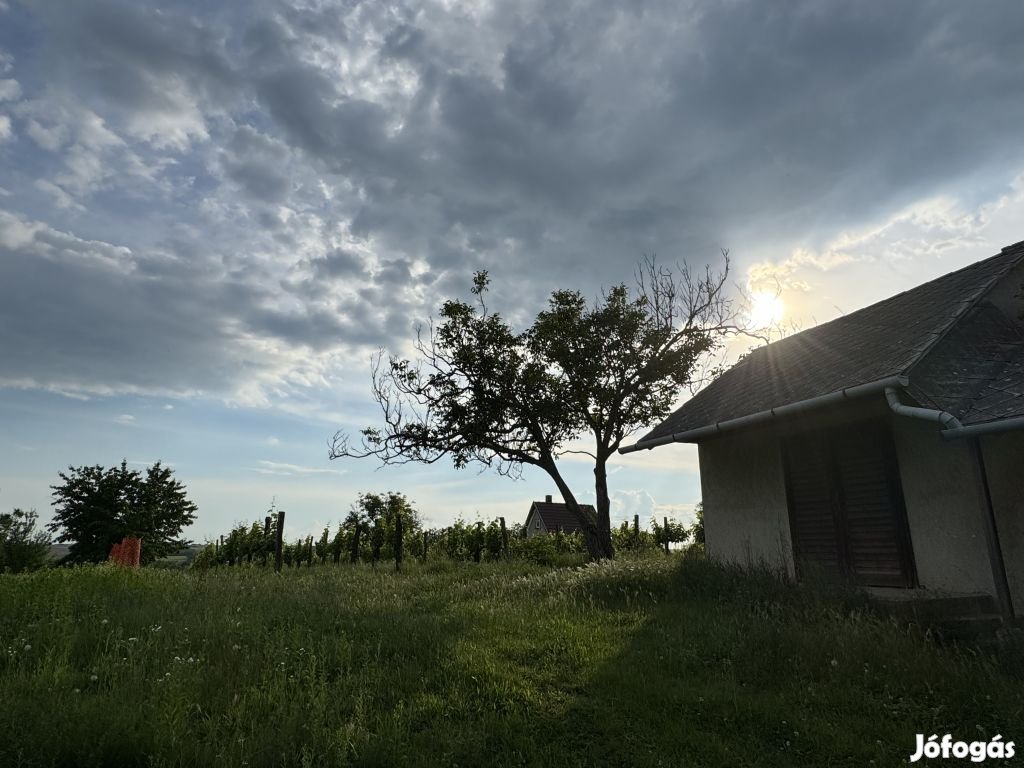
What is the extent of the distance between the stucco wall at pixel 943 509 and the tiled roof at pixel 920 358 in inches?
25.8

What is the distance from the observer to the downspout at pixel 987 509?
6.24 m

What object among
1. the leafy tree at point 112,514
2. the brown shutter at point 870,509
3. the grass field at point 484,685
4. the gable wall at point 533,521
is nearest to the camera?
the grass field at point 484,685

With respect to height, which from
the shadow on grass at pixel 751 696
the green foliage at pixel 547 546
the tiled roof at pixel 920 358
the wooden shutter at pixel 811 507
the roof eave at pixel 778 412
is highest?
the tiled roof at pixel 920 358

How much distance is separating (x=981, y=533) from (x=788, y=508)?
2.75m

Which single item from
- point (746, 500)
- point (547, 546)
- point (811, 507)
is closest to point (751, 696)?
point (811, 507)

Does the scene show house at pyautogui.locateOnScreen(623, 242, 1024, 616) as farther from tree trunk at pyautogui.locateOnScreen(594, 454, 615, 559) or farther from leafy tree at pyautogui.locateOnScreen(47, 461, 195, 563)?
leafy tree at pyautogui.locateOnScreen(47, 461, 195, 563)

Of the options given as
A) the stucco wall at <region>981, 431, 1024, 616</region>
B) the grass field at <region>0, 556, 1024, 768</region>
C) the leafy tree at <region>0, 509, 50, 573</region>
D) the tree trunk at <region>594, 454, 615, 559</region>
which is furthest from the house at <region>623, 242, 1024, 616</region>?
the leafy tree at <region>0, 509, 50, 573</region>

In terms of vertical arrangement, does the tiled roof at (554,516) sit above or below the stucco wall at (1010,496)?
above

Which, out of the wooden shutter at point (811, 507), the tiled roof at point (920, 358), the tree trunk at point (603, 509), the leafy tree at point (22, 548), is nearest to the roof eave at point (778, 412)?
the tiled roof at point (920, 358)

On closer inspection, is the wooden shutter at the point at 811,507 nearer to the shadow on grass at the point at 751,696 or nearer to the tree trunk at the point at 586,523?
the shadow on grass at the point at 751,696

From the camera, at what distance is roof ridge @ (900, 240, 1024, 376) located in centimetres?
714

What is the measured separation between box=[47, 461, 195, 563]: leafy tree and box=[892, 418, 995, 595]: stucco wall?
3645 centimetres

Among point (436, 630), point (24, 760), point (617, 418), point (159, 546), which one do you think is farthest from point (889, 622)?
point (159, 546)

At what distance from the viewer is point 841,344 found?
10156 mm
